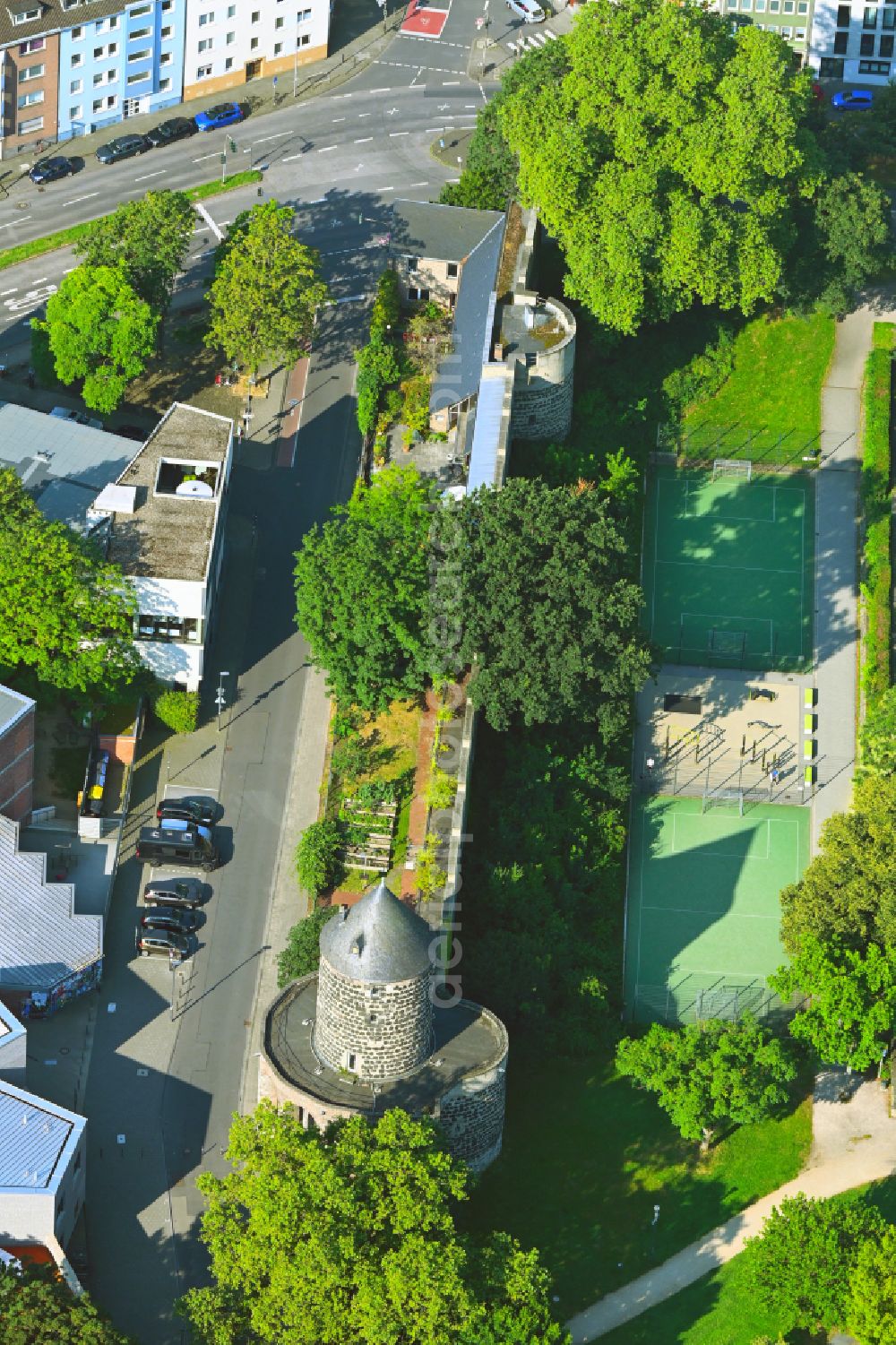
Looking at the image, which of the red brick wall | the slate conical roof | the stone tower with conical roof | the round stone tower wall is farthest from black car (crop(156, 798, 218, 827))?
the slate conical roof

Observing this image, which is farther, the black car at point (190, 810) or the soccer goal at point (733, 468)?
the soccer goal at point (733, 468)

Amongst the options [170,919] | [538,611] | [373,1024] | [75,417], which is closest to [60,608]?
[170,919]

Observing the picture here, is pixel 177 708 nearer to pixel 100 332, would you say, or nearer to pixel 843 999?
pixel 100 332

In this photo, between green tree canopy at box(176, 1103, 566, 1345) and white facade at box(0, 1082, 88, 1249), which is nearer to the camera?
green tree canopy at box(176, 1103, 566, 1345)

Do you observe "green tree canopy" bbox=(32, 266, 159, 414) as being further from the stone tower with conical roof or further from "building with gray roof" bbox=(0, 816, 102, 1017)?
the stone tower with conical roof

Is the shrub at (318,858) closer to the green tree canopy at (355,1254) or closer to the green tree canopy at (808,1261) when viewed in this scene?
the green tree canopy at (355,1254)

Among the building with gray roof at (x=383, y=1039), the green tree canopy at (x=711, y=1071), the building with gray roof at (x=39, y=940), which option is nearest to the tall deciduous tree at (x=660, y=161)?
the green tree canopy at (x=711, y=1071)
